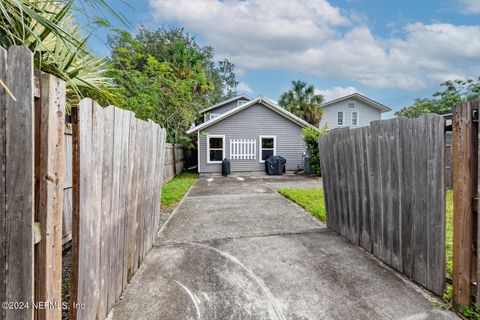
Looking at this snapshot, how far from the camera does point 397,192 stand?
2682 millimetres

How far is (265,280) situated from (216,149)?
11533mm

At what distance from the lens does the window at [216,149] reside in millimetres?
13727

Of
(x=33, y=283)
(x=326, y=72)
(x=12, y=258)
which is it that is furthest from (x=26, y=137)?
(x=326, y=72)

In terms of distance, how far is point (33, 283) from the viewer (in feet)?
3.80

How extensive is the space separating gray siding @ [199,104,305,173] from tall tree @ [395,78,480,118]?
55.1 feet

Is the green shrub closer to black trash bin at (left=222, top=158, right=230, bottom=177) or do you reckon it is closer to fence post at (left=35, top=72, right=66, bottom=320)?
black trash bin at (left=222, top=158, right=230, bottom=177)

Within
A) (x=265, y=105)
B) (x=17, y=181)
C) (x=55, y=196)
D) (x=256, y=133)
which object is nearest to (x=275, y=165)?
(x=256, y=133)

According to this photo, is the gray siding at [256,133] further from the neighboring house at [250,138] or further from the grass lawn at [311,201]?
the grass lawn at [311,201]

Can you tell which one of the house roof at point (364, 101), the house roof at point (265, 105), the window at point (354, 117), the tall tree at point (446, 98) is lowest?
the house roof at point (265, 105)

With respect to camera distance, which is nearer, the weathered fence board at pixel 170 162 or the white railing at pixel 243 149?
the weathered fence board at pixel 170 162

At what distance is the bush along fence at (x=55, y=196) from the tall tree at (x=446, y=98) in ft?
93.5

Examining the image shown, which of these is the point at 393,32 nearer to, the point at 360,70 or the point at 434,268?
the point at 360,70

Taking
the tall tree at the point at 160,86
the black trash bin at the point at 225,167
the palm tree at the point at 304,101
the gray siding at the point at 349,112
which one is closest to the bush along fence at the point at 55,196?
the tall tree at the point at 160,86

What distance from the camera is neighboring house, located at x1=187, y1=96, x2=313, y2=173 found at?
13.6 m
